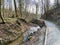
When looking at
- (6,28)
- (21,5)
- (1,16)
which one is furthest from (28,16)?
(6,28)

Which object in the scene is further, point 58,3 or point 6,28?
point 58,3

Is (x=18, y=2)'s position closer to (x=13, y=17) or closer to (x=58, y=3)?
(x=13, y=17)

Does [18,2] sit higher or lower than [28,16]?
higher

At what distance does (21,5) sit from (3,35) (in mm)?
1878

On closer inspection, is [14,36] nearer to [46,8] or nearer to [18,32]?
[18,32]

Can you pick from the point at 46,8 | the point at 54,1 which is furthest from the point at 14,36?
the point at 54,1

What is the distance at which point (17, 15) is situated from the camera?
5.00m

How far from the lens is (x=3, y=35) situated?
357 cm

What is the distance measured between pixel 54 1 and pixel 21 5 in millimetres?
2714

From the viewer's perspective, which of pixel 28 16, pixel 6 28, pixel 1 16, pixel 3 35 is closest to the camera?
pixel 3 35

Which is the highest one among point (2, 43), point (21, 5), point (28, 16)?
point (21, 5)

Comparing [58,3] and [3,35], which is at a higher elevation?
[58,3]

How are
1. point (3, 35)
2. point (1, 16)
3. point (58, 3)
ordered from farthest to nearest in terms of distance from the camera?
point (58, 3) → point (1, 16) → point (3, 35)

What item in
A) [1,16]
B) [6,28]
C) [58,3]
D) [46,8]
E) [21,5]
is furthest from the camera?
[58,3]
